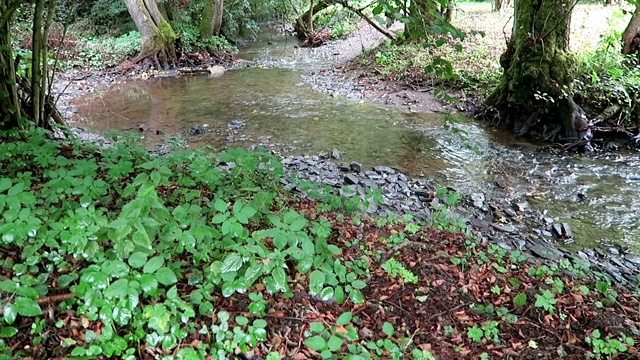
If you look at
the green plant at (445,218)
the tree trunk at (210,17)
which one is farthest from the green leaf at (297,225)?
the tree trunk at (210,17)

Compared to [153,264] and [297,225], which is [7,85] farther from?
[297,225]

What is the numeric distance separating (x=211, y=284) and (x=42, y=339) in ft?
2.84

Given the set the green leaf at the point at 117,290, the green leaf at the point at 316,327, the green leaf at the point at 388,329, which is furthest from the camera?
the green leaf at the point at 388,329

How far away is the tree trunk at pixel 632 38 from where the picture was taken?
946 centimetres

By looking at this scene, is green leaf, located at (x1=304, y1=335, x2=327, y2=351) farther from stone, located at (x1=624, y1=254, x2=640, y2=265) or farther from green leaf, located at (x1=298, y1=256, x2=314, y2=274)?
stone, located at (x1=624, y1=254, x2=640, y2=265)

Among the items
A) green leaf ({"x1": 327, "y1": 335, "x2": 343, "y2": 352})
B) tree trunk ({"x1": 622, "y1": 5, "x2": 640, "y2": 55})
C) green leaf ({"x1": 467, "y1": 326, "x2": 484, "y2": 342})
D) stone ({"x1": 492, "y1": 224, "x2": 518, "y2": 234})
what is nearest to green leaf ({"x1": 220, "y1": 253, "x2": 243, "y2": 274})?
green leaf ({"x1": 327, "y1": 335, "x2": 343, "y2": 352})

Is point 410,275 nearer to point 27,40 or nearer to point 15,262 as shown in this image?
point 15,262

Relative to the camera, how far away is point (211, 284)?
8.29ft

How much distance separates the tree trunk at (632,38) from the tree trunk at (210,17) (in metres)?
13.6

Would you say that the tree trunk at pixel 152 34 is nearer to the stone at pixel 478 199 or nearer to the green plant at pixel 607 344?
the stone at pixel 478 199

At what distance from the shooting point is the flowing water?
591cm

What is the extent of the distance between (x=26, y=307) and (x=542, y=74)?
8804 millimetres

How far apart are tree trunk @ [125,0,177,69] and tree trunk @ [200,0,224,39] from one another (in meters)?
1.94

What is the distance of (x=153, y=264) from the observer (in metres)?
2.36
